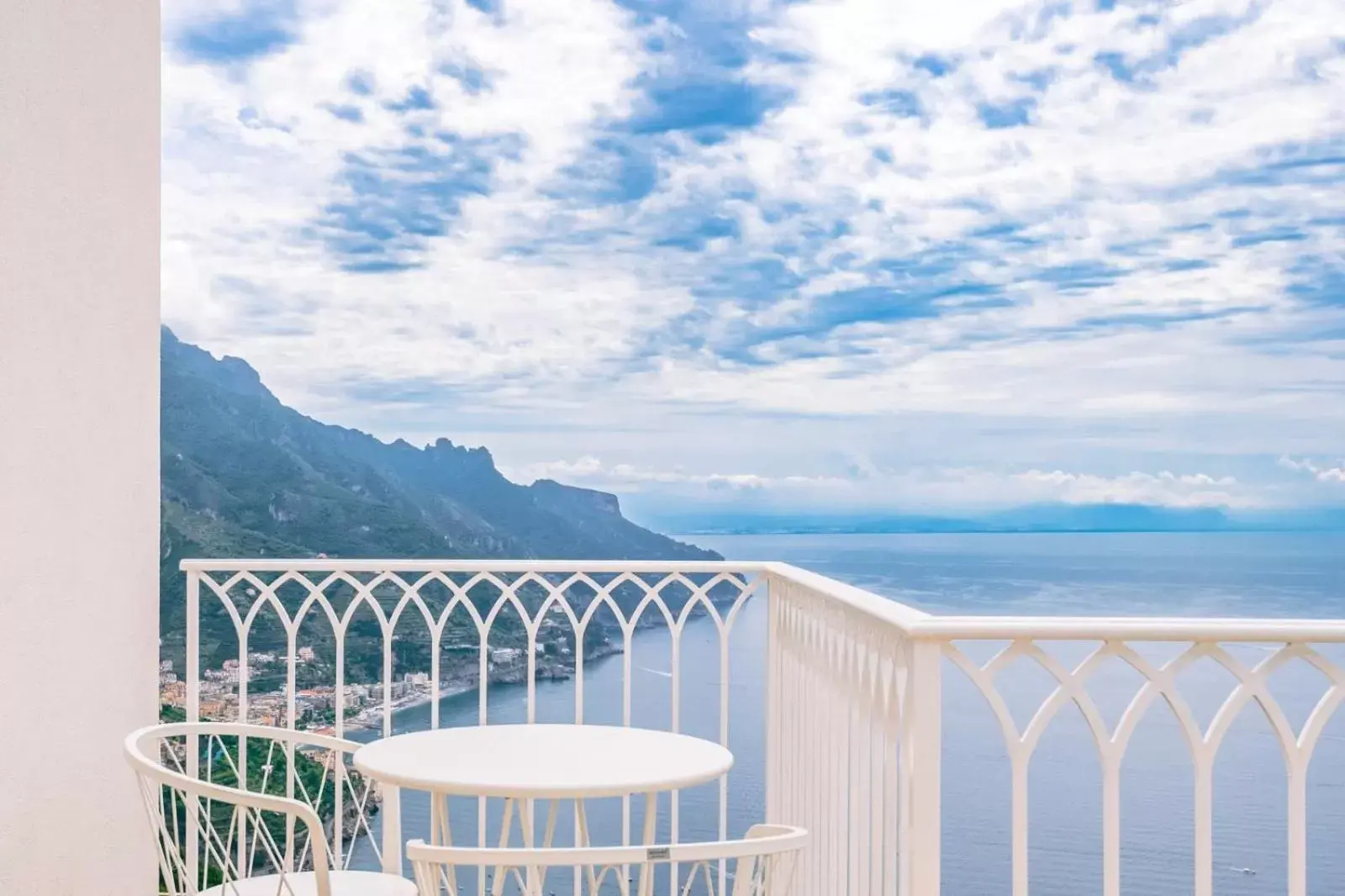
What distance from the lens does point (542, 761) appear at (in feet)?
8.23

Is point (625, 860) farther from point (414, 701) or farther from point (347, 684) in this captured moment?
point (414, 701)

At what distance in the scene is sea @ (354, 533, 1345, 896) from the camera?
5.16 m

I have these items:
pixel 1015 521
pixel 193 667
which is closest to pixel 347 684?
pixel 193 667

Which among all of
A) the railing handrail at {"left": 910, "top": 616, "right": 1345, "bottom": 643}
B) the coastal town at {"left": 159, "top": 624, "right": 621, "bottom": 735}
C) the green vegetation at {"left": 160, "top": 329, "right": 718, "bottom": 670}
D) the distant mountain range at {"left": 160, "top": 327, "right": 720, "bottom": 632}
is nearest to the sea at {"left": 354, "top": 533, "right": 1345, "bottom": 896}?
the railing handrail at {"left": 910, "top": 616, "right": 1345, "bottom": 643}

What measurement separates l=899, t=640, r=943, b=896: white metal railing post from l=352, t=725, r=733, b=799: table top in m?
0.51

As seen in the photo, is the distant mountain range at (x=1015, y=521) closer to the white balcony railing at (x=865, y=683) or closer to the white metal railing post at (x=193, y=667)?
the white balcony railing at (x=865, y=683)

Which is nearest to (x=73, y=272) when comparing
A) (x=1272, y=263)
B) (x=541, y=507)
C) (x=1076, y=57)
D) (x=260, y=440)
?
(x=260, y=440)

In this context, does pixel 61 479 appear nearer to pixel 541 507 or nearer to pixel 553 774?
pixel 553 774

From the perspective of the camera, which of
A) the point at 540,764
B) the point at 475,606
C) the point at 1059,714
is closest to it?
the point at 540,764

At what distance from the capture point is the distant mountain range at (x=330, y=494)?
9359 mm

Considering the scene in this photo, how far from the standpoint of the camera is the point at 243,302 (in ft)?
42.8

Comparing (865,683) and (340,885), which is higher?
(865,683)

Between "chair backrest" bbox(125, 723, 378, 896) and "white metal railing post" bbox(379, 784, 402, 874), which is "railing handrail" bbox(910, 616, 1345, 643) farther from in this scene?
"white metal railing post" bbox(379, 784, 402, 874)

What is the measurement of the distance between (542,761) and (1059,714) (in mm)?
6363
